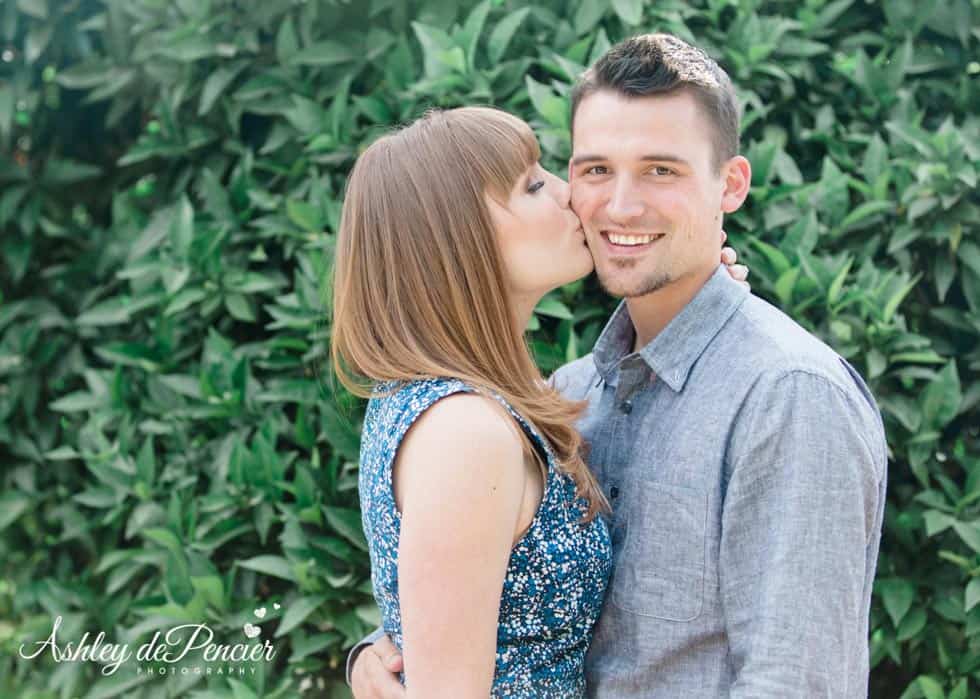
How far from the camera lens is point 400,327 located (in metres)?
2.10

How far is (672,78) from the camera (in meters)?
2.23

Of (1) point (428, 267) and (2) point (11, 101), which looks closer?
(1) point (428, 267)

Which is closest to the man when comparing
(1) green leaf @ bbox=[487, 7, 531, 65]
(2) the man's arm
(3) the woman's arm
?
(2) the man's arm

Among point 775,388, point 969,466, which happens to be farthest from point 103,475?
point 969,466

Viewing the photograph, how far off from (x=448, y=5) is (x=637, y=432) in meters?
1.64

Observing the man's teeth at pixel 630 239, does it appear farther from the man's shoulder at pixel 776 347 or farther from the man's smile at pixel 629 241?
the man's shoulder at pixel 776 347

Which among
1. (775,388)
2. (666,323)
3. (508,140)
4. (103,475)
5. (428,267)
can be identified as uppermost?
(508,140)

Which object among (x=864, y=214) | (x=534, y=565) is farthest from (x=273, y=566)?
(x=864, y=214)

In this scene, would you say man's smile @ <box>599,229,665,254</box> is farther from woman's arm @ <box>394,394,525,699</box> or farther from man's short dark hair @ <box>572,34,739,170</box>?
woman's arm @ <box>394,394,525,699</box>

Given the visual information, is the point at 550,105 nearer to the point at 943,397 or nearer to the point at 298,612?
the point at 943,397

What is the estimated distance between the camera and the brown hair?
2082 mm

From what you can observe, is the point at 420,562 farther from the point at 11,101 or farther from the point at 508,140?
the point at 11,101

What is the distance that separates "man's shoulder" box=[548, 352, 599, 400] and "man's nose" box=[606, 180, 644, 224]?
40 cm

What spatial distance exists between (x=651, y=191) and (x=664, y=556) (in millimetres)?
759
